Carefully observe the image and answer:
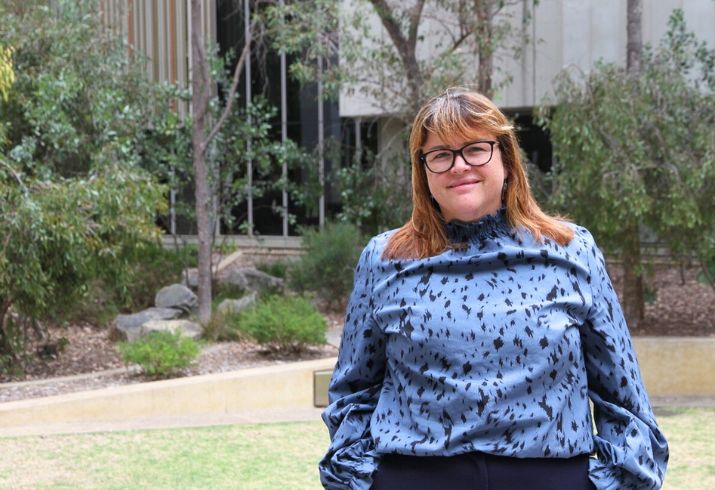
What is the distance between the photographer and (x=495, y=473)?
2.28 metres

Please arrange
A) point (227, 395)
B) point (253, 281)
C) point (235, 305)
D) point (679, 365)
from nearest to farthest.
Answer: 1. point (227, 395)
2. point (679, 365)
3. point (235, 305)
4. point (253, 281)

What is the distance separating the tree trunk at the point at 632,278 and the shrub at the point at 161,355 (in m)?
5.50

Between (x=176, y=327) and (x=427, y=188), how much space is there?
37.4 feet

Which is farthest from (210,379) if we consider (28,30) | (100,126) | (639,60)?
(639,60)

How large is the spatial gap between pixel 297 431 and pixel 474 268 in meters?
6.60

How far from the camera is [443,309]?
93.1 inches

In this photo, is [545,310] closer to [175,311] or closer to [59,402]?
[59,402]

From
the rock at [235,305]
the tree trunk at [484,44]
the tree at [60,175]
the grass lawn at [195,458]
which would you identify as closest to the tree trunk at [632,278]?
the tree trunk at [484,44]

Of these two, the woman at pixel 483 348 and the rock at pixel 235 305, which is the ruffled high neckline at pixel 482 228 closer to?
the woman at pixel 483 348

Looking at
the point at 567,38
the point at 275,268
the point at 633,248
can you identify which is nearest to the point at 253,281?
the point at 275,268

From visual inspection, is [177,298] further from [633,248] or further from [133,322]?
[633,248]

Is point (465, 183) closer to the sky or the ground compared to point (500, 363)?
closer to the sky

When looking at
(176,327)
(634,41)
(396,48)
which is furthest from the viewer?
(396,48)

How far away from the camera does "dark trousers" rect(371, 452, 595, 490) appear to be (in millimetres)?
2283
